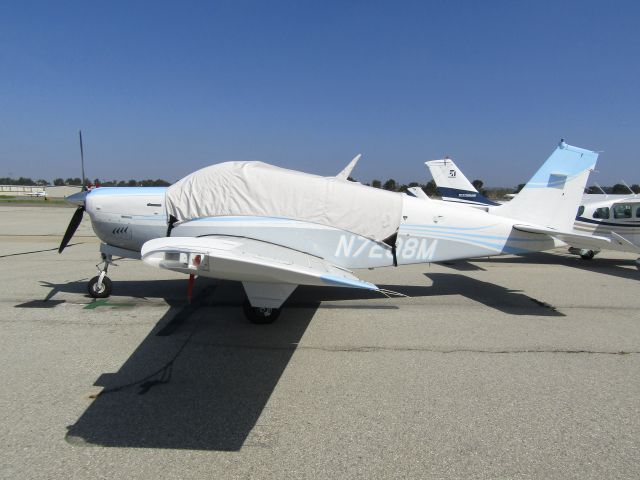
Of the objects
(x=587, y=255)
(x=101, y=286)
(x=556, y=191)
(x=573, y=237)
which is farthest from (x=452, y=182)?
(x=101, y=286)

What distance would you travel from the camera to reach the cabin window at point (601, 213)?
37.0 ft

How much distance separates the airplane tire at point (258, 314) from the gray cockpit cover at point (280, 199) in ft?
4.32

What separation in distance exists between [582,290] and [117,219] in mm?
8702

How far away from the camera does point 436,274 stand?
878 centimetres

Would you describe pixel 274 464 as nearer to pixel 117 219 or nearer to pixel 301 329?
pixel 301 329

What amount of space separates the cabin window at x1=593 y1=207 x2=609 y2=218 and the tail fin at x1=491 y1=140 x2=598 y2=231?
215 inches

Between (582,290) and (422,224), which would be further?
(582,290)

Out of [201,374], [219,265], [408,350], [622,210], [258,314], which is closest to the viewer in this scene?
[219,265]

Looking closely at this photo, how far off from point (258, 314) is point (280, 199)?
1651 mm

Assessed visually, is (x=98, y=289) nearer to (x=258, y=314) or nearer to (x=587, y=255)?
(x=258, y=314)

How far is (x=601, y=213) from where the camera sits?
1133cm

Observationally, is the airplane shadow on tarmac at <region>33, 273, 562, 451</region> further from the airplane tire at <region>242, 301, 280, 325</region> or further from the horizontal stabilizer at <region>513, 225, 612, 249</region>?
the horizontal stabilizer at <region>513, 225, 612, 249</region>

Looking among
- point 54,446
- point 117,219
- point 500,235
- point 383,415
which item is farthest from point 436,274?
point 54,446

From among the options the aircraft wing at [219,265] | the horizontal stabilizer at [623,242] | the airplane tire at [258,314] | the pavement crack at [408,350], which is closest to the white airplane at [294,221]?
the airplane tire at [258,314]
